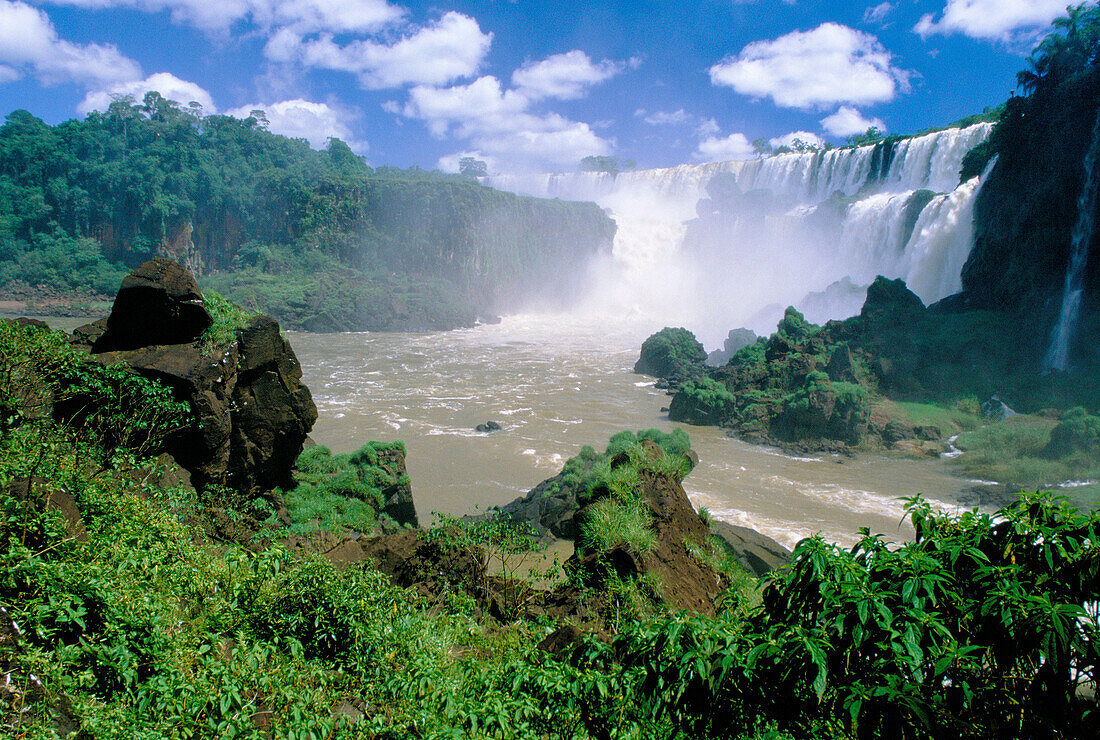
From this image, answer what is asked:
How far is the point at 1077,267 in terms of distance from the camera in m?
21.9

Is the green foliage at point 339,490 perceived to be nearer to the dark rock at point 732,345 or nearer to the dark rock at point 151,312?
the dark rock at point 151,312

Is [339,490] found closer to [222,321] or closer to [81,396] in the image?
[222,321]

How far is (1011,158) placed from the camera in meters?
25.1

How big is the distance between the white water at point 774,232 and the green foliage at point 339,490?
2851 centimetres

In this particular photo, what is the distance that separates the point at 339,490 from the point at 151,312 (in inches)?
157

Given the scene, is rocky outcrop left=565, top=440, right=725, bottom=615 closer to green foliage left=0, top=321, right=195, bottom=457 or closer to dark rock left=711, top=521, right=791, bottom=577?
dark rock left=711, top=521, right=791, bottom=577

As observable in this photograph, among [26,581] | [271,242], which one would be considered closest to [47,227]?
[271,242]

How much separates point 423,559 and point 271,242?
5859 centimetres

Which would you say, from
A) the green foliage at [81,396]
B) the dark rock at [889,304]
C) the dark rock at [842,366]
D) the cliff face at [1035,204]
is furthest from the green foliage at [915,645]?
the cliff face at [1035,204]

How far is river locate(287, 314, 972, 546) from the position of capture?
551 inches

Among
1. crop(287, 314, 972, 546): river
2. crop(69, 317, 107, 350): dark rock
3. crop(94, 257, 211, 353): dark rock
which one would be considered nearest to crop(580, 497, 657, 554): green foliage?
crop(287, 314, 972, 546): river

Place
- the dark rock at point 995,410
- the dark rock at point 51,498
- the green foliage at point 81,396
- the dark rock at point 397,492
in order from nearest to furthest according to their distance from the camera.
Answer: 1. the dark rock at point 51,498
2. the green foliage at point 81,396
3. the dark rock at point 397,492
4. the dark rock at point 995,410

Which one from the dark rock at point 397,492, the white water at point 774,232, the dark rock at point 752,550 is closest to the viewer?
the dark rock at point 752,550

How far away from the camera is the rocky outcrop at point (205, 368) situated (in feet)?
23.4
